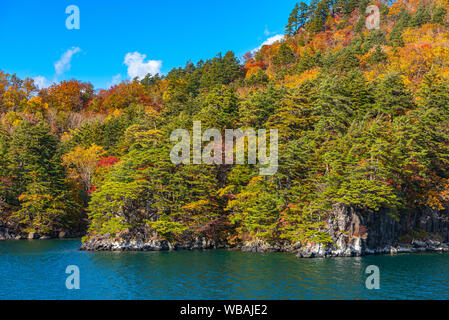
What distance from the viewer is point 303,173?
46.1 meters

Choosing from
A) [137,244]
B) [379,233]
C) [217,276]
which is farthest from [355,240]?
[137,244]

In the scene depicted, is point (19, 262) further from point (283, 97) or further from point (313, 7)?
point (313, 7)

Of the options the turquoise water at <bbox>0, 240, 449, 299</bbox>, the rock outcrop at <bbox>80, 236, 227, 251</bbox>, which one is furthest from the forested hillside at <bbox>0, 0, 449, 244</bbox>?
the turquoise water at <bbox>0, 240, 449, 299</bbox>

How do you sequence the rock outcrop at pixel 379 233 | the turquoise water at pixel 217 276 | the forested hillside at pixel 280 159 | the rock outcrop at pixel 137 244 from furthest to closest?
the rock outcrop at pixel 137 244, the forested hillside at pixel 280 159, the rock outcrop at pixel 379 233, the turquoise water at pixel 217 276

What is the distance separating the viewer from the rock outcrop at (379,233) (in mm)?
39125

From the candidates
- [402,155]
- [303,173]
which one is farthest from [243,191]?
[402,155]

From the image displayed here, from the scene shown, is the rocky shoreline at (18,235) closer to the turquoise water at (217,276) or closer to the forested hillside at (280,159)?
the forested hillside at (280,159)

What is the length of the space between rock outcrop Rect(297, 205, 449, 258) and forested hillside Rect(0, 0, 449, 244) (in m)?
1.04

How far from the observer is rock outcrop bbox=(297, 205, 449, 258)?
3912 cm

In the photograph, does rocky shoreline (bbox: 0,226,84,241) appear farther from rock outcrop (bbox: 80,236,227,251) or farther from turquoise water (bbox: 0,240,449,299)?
turquoise water (bbox: 0,240,449,299)

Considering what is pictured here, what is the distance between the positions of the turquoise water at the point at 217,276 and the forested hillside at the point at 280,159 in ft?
19.3

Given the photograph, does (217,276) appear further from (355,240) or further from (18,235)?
(18,235)

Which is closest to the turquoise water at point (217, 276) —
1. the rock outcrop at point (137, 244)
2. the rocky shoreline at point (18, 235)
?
the rock outcrop at point (137, 244)

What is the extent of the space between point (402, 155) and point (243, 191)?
19402mm
